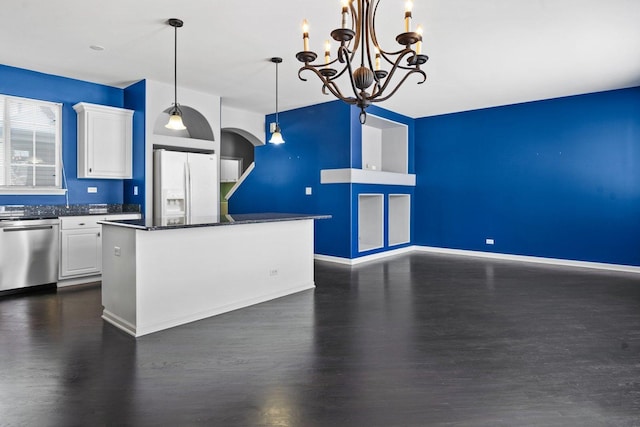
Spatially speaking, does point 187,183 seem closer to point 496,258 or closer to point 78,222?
point 78,222

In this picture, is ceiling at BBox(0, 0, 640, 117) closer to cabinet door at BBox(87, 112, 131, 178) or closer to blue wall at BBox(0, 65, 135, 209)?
blue wall at BBox(0, 65, 135, 209)

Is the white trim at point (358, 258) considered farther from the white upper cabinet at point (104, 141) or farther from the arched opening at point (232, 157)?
the arched opening at point (232, 157)

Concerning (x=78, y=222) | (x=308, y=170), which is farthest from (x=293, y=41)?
(x=78, y=222)

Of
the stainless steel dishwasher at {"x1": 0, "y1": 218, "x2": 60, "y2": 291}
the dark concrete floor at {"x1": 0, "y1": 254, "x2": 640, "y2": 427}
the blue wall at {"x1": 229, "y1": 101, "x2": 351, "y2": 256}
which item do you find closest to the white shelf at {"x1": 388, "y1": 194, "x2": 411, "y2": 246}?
the blue wall at {"x1": 229, "y1": 101, "x2": 351, "y2": 256}

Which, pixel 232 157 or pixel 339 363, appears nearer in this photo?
pixel 339 363

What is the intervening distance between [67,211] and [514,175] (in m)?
6.81

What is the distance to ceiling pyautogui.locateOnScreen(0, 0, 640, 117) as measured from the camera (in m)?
3.22

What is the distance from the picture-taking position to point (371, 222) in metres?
7.11

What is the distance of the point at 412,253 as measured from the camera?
24.3 ft

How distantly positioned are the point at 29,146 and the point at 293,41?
139 inches

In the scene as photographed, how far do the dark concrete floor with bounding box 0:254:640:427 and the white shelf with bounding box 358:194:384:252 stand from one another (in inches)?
106

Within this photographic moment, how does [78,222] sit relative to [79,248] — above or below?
above

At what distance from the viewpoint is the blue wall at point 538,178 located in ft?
18.7

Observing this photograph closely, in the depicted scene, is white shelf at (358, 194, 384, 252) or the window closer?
the window
